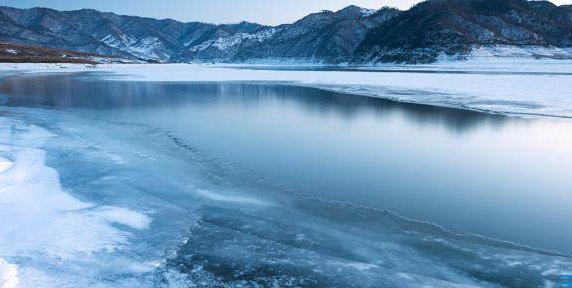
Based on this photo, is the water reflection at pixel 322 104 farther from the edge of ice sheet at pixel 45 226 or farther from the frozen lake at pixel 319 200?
the edge of ice sheet at pixel 45 226

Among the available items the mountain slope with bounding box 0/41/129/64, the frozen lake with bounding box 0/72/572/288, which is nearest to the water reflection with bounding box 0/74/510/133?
the frozen lake with bounding box 0/72/572/288

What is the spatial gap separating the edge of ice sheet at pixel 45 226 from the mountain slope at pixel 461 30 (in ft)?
404

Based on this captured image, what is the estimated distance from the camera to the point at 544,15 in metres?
162

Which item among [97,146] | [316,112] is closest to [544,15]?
[316,112]

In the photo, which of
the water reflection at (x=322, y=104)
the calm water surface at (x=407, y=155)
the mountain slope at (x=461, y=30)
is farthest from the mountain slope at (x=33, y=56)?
the mountain slope at (x=461, y=30)

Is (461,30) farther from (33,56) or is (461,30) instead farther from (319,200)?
(319,200)

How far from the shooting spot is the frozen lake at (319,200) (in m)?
5.52

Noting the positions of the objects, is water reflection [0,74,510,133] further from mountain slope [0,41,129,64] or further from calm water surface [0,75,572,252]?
mountain slope [0,41,129,64]

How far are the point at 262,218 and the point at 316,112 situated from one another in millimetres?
14427

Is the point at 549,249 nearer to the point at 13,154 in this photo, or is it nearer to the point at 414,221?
the point at 414,221

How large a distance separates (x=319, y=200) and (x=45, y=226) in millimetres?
4571

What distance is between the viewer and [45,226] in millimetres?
6543

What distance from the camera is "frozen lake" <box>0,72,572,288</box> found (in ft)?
18.1

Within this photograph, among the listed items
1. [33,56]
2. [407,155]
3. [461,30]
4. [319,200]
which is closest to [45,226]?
[319,200]
